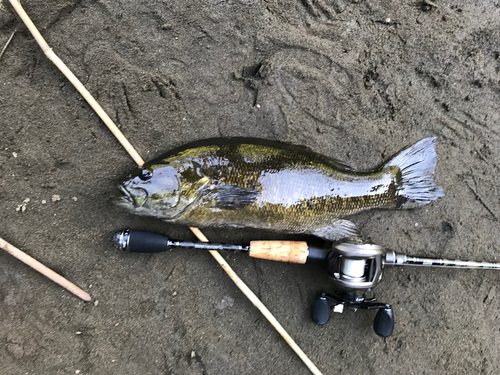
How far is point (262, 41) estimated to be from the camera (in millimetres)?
2344

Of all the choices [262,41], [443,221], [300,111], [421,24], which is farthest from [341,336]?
[421,24]

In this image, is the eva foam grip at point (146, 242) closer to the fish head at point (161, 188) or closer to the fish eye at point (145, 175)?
the fish head at point (161, 188)

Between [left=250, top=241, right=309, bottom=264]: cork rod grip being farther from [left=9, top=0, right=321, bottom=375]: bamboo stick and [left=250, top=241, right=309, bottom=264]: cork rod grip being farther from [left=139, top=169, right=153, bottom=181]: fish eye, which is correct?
[left=139, top=169, right=153, bottom=181]: fish eye

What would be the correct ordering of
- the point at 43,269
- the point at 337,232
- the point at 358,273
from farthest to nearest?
the point at 337,232 → the point at 43,269 → the point at 358,273

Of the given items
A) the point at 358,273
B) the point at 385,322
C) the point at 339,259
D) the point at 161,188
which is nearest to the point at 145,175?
the point at 161,188

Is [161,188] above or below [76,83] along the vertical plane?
below

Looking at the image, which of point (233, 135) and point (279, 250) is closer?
point (279, 250)

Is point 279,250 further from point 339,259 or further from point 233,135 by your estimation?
point 233,135

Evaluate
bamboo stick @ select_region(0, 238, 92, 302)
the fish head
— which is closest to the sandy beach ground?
bamboo stick @ select_region(0, 238, 92, 302)

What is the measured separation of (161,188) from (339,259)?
133cm

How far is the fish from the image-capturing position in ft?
6.63

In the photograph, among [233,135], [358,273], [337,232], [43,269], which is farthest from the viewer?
[233,135]

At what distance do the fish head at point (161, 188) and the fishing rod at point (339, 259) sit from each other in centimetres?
22

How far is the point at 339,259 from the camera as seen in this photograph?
79.0 inches
